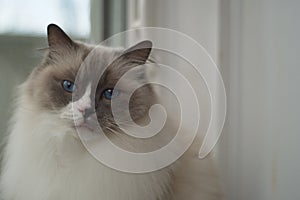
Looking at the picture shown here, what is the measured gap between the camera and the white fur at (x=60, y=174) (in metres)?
0.93

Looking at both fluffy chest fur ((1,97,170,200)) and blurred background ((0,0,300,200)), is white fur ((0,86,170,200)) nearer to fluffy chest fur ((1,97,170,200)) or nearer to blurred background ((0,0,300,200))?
fluffy chest fur ((1,97,170,200))

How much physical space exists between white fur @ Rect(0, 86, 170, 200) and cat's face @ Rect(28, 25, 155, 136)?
0.04 metres

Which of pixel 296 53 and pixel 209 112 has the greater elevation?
pixel 296 53

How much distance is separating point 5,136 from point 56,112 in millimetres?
246

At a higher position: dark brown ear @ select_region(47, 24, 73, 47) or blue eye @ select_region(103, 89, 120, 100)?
dark brown ear @ select_region(47, 24, 73, 47)

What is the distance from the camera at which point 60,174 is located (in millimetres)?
954

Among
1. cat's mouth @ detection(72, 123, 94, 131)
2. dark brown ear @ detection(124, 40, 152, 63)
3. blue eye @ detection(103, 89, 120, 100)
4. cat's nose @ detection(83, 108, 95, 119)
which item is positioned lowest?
cat's mouth @ detection(72, 123, 94, 131)

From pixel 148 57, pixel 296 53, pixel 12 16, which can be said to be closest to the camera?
pixel 296 53

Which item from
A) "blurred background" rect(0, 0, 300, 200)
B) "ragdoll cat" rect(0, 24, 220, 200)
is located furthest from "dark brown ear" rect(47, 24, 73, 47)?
"blurred background" rect(0, 0, 300, 200)

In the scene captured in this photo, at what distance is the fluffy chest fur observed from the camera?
0.93 metres

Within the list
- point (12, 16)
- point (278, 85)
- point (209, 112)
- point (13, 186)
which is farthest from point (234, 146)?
point (12, 16)

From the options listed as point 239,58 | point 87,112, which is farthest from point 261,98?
point 87,112

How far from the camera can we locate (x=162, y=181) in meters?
0.95

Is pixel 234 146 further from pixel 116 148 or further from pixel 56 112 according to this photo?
pixel 56 112
